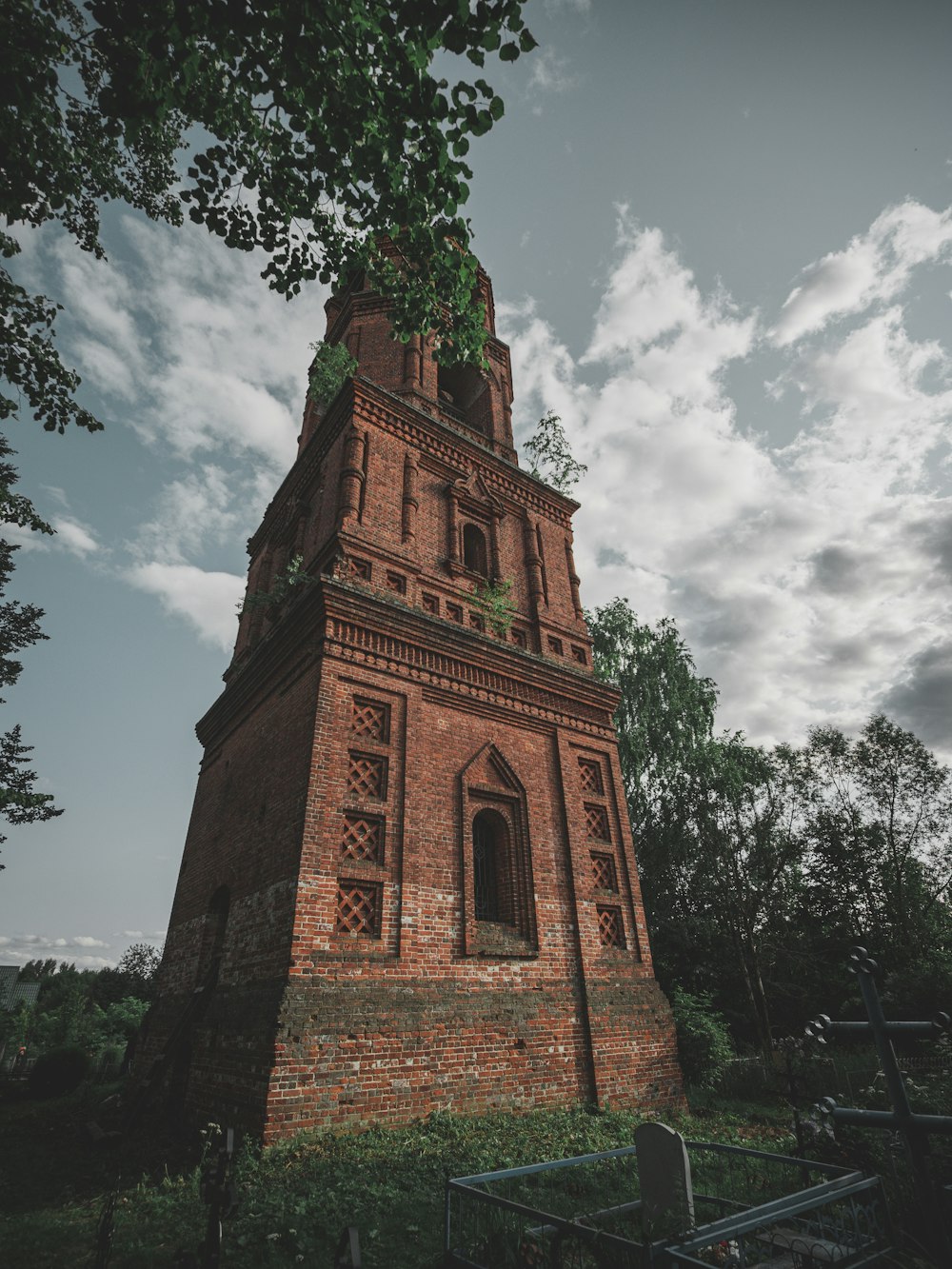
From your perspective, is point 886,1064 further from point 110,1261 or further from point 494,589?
point 494,589

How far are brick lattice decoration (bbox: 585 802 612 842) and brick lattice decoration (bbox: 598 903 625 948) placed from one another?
1.10m

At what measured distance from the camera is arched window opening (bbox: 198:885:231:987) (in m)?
9.36

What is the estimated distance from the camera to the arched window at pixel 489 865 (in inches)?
363

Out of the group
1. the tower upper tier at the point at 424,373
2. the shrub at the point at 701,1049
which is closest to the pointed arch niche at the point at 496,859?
the shrub at the point at 701,1049

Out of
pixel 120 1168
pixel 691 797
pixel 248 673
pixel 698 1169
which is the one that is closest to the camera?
pixel 120 1168

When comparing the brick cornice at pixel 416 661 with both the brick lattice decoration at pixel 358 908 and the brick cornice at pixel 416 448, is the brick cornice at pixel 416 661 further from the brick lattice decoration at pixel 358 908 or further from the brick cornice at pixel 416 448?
the brick cornice at pixel 416 448

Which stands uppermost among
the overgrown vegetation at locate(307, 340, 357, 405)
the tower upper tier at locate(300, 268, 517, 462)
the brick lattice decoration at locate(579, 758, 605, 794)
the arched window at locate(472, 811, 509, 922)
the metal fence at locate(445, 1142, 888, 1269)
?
the tower upper tier at locate(300, 268, 517, 462)

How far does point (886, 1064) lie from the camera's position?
4.55 meters

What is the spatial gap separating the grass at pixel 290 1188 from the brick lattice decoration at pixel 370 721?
14.4 feet

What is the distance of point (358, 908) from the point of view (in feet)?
25.1

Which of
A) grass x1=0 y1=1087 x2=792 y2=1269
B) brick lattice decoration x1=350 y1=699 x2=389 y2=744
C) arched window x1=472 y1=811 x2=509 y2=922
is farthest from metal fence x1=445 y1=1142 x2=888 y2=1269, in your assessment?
brick lattice decoration x1=350 y1=699 x2=389 y2=744

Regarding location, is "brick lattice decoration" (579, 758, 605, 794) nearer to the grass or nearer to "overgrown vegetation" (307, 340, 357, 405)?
the grass

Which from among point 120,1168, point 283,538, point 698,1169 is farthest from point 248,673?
point 698,1169

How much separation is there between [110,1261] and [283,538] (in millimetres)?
11378
